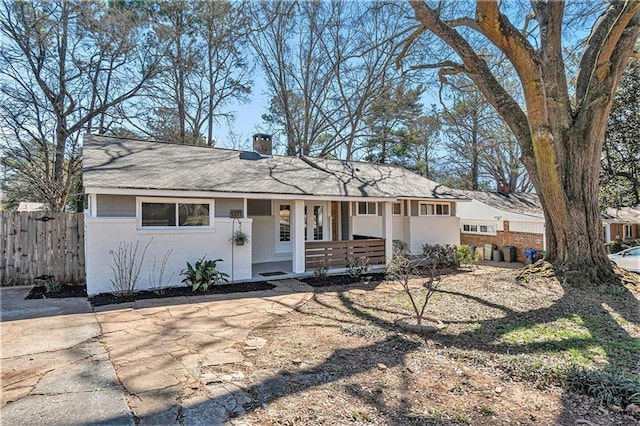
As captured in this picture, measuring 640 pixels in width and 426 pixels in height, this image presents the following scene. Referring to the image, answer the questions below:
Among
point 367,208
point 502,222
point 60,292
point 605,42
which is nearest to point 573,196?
point 605,42

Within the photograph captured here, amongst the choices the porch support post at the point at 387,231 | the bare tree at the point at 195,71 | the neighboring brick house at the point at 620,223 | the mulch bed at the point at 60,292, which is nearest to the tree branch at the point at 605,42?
the porch support post at the point at 387,231

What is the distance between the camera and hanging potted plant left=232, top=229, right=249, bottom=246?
30.7 ft

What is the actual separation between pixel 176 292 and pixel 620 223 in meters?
26.8

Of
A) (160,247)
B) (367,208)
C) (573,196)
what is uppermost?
(367,208)

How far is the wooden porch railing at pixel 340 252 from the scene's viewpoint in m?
10.9

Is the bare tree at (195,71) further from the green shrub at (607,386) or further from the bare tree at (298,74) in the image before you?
the green shrub at (607,386)

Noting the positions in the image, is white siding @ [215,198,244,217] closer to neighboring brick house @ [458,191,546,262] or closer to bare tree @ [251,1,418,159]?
neighboring brick house @ [458,191,546,262]

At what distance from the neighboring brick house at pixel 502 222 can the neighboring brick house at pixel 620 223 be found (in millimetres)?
3902

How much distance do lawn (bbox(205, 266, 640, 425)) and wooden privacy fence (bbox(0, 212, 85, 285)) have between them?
257 inches

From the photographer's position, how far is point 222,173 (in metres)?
10.4

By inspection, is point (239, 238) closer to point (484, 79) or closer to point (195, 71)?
point (484, 79)

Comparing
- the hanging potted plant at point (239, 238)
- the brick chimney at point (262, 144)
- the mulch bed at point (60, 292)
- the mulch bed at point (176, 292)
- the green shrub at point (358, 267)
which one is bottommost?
the mulch bed at point (176, 292)

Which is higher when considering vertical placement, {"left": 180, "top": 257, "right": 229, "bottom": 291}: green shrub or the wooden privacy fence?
the wooden privacy fence

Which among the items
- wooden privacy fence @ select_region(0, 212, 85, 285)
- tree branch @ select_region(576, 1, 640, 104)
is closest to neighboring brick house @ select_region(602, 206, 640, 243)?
tree branch @ select_region(576, 1, 640, 104)
